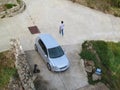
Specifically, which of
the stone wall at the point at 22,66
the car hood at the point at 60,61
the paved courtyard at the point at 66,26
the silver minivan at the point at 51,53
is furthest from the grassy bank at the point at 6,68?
the car hood at the point at 60,61

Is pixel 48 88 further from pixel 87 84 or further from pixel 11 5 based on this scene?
pixel 11 5

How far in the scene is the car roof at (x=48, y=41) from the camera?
92.8ft

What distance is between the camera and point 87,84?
26.4m

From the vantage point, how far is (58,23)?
33406 millimetres

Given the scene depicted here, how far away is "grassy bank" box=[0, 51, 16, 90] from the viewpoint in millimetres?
25453

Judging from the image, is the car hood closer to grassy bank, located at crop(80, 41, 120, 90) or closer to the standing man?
grassy bank, located at crop(80, 41, 120, 90)

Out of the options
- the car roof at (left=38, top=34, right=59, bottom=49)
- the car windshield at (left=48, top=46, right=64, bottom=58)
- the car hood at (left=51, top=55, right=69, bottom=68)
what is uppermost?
the car roof at (left=38, top=34, right=59, bottom=49)

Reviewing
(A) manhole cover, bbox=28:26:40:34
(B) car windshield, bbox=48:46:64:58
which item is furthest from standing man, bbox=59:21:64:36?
(B) car windshield, bbox=48:46:64:58

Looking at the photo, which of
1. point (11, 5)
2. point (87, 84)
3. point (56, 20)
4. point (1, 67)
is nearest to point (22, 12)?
point (11, 5)

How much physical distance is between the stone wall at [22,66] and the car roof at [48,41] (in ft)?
6.81

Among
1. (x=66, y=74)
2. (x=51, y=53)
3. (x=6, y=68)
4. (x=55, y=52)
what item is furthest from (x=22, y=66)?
(x=66, y=74)

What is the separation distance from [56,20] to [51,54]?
685 centimetres

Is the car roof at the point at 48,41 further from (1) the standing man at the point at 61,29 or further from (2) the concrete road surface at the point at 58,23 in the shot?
(1) the standing man at the point at 61,29

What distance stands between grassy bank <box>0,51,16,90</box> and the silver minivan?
8.10ft
